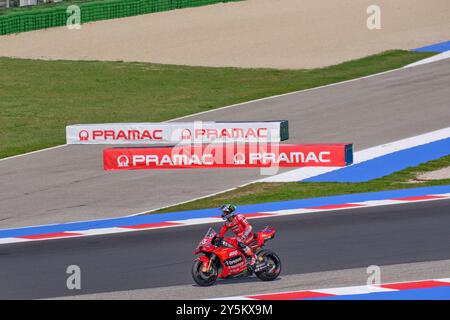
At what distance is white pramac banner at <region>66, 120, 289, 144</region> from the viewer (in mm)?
29516

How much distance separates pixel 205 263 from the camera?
17172 mm

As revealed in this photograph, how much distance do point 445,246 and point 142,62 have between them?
28623 millimetres

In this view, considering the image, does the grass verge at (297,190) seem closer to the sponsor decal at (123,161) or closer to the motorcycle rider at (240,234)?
the sponsor decal at (123,161)

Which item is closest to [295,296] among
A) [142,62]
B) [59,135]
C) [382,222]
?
[382,222]

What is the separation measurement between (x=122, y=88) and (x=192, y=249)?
74.1 feet

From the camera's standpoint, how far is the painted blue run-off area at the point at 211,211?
22.3m

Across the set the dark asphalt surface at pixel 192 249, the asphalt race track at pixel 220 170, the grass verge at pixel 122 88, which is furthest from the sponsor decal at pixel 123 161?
the dark asphalt surface at pixel 192 249

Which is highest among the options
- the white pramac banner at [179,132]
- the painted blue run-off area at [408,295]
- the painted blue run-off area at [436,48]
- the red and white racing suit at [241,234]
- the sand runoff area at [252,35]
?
the sand runoff area at [252,35]

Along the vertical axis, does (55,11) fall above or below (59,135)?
above

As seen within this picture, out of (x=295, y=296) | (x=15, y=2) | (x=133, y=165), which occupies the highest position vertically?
(x=15, y=2)

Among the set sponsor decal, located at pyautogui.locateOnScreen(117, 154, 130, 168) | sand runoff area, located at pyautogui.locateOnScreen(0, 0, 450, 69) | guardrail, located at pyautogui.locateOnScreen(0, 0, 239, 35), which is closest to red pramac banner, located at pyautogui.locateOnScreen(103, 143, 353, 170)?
sponsor decal, located at pyautogui.locateOnScreen(117, 154, 130, 168)

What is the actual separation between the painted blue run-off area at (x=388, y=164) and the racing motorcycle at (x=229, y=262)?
8.68 metres

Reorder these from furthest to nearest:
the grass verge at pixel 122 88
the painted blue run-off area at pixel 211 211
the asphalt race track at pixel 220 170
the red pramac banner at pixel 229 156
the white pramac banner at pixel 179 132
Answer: the grass verge at pixel 122 88 → the white pramac banner at pixel 179 132 → the red pramac banner at pixel 229 156 → the asphalt race track at pixel 220 170 → the painted blue run-off area at pixel 211 211

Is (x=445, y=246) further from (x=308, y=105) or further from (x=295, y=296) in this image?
(x=308, y=105)
